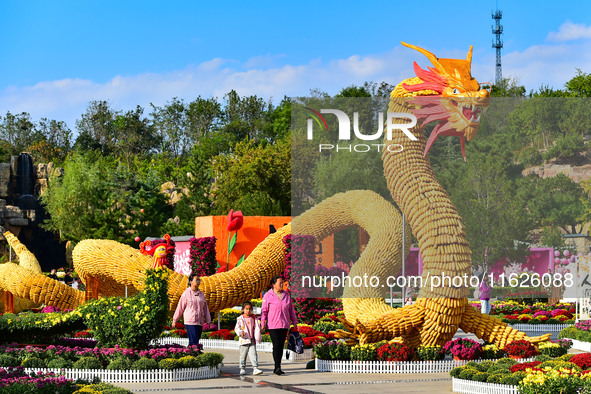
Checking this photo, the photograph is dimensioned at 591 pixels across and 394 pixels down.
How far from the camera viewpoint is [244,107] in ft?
225

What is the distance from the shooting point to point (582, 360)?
11.0 m

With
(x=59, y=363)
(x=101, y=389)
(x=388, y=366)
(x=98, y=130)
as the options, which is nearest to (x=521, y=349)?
(x=388, y=366)

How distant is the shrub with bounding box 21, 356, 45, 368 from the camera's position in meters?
11.9

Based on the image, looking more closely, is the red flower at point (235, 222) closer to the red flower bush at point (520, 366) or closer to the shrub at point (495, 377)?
the red flower bush at point (520, 366)

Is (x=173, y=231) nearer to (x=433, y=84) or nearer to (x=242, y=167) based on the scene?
(x=242, y=167)

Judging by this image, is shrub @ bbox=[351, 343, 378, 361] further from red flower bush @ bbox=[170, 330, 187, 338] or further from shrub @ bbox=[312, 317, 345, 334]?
red flower bush @ bbox=[170, 330, 187, 338]

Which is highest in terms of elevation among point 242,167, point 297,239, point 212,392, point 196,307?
point 242,167

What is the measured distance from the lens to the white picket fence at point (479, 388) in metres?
10.00

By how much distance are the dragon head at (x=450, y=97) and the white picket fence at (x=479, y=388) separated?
3709 mm

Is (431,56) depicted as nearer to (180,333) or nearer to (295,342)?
(295,342)

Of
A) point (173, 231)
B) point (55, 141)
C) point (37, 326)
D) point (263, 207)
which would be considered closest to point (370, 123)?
point (37, 326)

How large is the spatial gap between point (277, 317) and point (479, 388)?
11.3 ft

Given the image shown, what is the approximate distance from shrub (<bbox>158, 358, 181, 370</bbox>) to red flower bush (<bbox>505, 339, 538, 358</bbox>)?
17.0 feet

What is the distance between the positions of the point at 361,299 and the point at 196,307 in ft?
9.05
